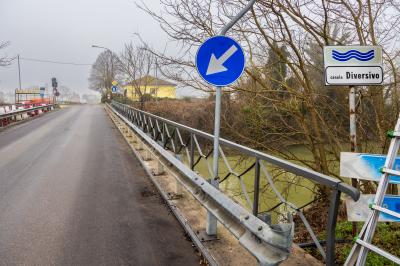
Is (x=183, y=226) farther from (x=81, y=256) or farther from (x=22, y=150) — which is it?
(x=22, y=150)

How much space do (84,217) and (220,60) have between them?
3127 millimetres

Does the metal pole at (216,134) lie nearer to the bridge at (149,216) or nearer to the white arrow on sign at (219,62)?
the bridge at (149,216)

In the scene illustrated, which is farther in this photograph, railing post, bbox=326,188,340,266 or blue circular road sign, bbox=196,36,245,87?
blue circular road sign, bbox=196,36,245,87

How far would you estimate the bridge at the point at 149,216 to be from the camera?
314 cm

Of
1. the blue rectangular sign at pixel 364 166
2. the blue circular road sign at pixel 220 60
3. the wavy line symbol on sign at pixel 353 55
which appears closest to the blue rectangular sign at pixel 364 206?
the blue rectangular sign at pixel 364 166

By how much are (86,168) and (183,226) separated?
A: 5.11m

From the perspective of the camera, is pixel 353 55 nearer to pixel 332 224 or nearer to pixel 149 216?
pixel 332 224

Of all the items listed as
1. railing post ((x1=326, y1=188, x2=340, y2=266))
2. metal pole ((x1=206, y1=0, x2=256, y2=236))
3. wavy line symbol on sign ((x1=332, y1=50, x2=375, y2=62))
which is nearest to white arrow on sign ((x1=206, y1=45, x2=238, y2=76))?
metal pole ((x1=206, y1=0, x2=256, y2=236))

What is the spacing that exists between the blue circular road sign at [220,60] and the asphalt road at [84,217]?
2.14m

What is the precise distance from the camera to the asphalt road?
4254mm

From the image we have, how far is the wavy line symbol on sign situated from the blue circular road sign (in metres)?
1.08

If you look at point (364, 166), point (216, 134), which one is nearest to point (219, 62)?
point (216, 134)

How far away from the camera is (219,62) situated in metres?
4.61

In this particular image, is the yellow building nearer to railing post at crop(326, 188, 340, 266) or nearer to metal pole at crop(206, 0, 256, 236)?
metal pole at crop(206, 0, 256, 236)
